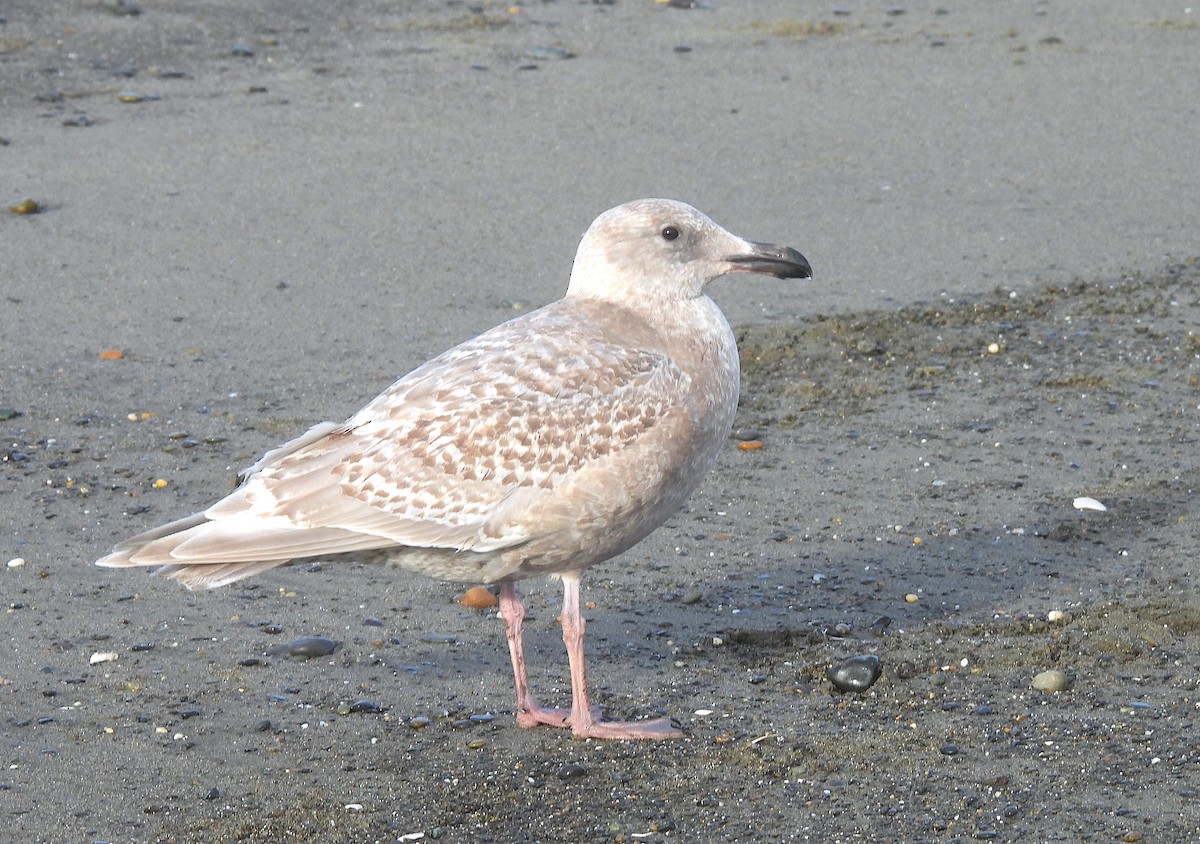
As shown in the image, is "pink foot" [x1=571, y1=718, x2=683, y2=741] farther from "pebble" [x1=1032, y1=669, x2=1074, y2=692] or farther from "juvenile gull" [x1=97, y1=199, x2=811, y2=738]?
"pebble" [x1=1032, y1=669, x2=1074, y2=692]

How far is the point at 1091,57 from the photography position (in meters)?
12.9

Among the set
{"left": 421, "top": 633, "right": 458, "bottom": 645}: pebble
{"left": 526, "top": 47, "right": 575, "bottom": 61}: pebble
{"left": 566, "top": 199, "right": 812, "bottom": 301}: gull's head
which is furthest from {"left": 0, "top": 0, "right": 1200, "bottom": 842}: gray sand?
{"left": 566, "top": 199, "right": 812, "bottom": 301}: gull's head

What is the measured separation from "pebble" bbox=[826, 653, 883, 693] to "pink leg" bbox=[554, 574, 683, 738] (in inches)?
23.6

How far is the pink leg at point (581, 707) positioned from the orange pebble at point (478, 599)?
0.81m

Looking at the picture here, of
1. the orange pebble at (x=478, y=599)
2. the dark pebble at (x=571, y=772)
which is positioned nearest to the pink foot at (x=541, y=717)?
the dark pebble at (x=571, y=772)

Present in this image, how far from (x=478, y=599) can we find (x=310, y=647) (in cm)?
76

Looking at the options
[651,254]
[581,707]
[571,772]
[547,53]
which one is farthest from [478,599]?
[547,53]

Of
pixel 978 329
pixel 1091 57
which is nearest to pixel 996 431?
pixel 978 329

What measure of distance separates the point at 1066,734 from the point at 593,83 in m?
7.72

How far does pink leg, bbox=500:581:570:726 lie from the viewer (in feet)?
18.1

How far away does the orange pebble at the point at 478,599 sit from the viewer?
6.42 meters

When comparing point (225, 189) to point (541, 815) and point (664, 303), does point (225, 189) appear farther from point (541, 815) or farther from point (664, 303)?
point (541, 815)

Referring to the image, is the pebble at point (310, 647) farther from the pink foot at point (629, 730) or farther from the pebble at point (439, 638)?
the pink foot at point (629, 730)

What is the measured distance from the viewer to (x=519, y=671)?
556 cm
